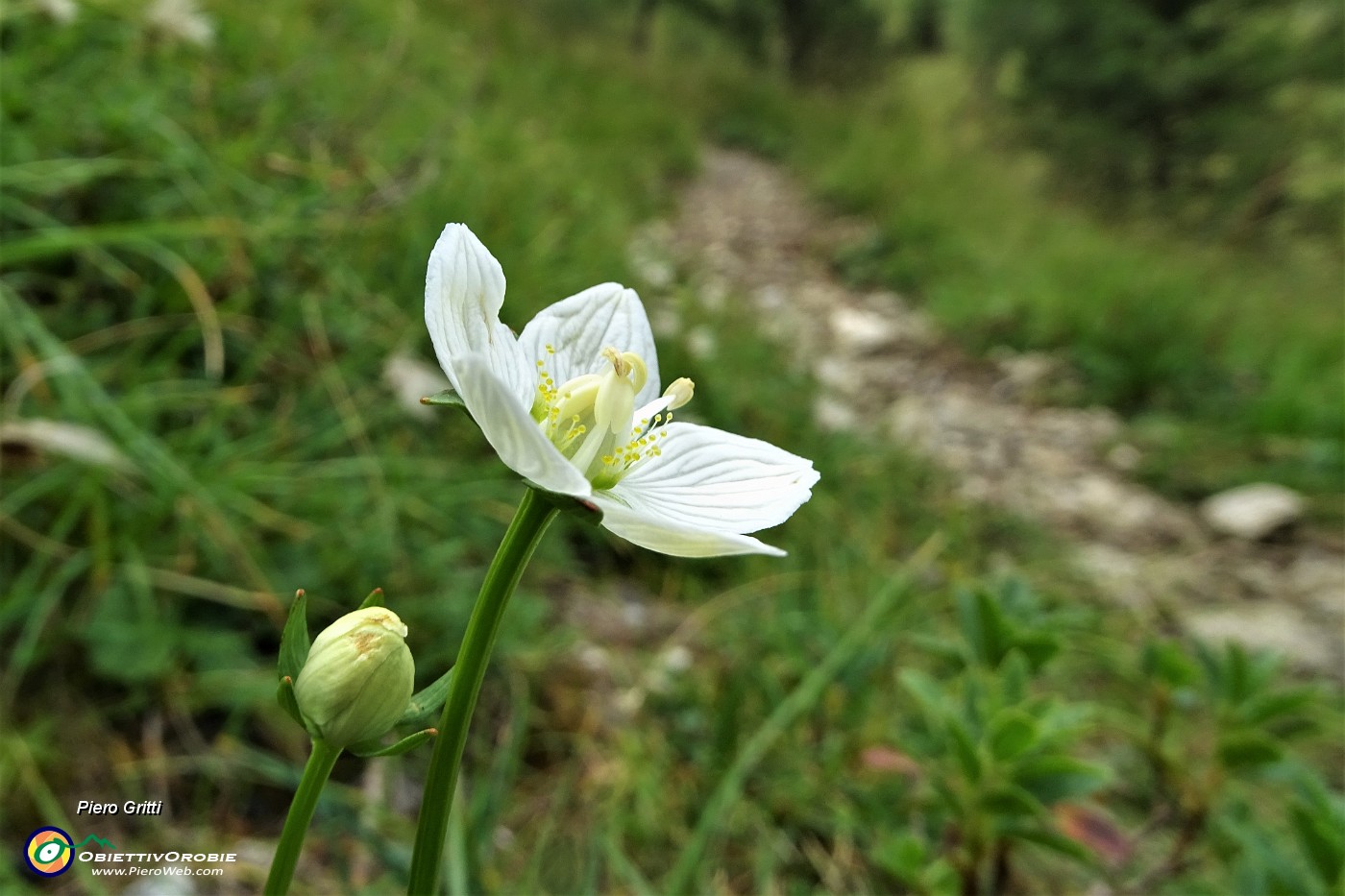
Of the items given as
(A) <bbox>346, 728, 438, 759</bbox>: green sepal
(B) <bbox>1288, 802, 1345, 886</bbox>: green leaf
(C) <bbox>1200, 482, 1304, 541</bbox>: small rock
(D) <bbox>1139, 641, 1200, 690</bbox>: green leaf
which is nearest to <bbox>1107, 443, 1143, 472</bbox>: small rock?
(C) <bbox>1200, 482, 1304, 541</bbox>: small rock

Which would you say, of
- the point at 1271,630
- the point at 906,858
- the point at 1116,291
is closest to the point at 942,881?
the point at 906,858

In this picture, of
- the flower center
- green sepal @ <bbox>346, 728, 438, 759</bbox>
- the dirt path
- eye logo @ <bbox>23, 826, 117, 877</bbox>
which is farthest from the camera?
the dirt path

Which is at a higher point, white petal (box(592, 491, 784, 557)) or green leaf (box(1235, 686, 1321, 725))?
white petal (box(592, 491, 784, 557))

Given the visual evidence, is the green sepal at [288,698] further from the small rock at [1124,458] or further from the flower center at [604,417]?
the small rock at [1124,458]

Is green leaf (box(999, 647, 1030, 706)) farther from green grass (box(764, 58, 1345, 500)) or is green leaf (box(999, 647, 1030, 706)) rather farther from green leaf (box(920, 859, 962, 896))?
green grass (box(764, 58, 1345, 500))

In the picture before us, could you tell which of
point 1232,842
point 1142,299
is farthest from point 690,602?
point 1142,299

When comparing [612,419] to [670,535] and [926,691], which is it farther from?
[926,691]

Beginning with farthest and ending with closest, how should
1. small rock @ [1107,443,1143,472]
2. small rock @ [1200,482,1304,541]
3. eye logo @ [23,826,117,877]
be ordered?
small rock @ [1107,443,1143,472]
small rock @ [1200,482,1304,541]
eye logo @ [23,826,117,877]
